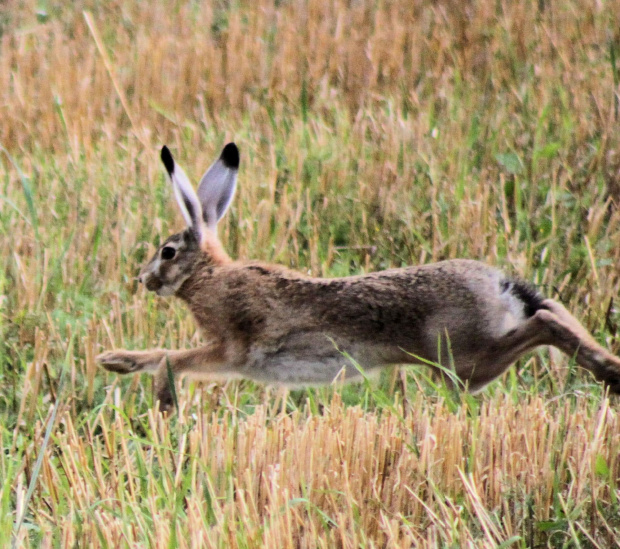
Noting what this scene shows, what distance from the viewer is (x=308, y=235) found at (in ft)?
19.5

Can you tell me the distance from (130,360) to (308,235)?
166cm

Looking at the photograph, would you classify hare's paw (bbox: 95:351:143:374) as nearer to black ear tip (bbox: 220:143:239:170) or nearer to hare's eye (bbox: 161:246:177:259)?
hare's eye (bbox: 161:246:177:259)

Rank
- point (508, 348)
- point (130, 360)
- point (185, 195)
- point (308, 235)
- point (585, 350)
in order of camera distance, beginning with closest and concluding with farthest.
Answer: point (585, 350), point (508, 348), point (130, 360), point (185, 195), point (308, 235)

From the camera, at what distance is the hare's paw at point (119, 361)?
180 inches

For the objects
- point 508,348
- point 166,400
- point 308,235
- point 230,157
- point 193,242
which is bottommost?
point 166,400

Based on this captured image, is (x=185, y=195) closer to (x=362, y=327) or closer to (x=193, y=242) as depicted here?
(x=193, y=242)

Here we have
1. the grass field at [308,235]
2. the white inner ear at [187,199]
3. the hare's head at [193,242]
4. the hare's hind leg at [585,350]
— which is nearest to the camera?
the grass field at [308,235]

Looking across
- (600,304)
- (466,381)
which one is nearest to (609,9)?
A: (600,304)

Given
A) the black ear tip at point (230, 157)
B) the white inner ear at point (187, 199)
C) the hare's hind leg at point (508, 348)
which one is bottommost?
the hare's hind leg at point (508, 348)

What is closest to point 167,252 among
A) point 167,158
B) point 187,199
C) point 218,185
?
point 187,199

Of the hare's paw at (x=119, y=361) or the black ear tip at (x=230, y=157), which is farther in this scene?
the black ear tip at (x=230, y=157)

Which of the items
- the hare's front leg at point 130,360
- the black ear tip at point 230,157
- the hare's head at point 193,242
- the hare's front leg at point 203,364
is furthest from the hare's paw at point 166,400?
the black ear tip at point 230,157

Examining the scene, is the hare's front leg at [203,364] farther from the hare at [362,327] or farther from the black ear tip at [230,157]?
the black ear tip at [230,157]

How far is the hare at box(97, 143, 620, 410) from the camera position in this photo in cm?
429
